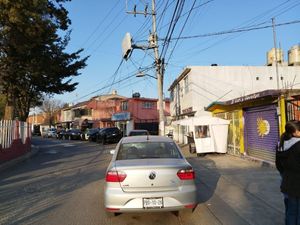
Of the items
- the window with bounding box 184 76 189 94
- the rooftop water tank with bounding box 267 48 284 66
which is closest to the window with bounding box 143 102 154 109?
the window with bounding box 184 76 189 94

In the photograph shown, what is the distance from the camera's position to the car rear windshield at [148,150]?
7039 mm

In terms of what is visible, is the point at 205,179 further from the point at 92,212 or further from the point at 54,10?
the point at 54,10

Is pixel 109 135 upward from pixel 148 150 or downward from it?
upward

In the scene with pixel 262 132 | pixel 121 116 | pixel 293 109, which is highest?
pixel 121 116

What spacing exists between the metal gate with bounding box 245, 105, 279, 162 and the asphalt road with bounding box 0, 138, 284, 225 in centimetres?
142

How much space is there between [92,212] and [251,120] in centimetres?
1081

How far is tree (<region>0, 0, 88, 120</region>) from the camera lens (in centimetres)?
1984

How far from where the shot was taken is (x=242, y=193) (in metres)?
9.09

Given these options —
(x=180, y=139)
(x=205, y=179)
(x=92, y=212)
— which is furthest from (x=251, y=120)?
(x=180, y=139)

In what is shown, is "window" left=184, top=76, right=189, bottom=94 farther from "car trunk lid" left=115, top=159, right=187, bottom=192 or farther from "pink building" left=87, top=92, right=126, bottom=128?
"pink building" left=87, top=92, right=126, bottom=128

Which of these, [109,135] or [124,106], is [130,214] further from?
[124,106]

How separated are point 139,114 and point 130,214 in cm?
4617

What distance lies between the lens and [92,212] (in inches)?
288

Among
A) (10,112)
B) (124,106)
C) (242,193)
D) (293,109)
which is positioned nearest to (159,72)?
(10,112)
